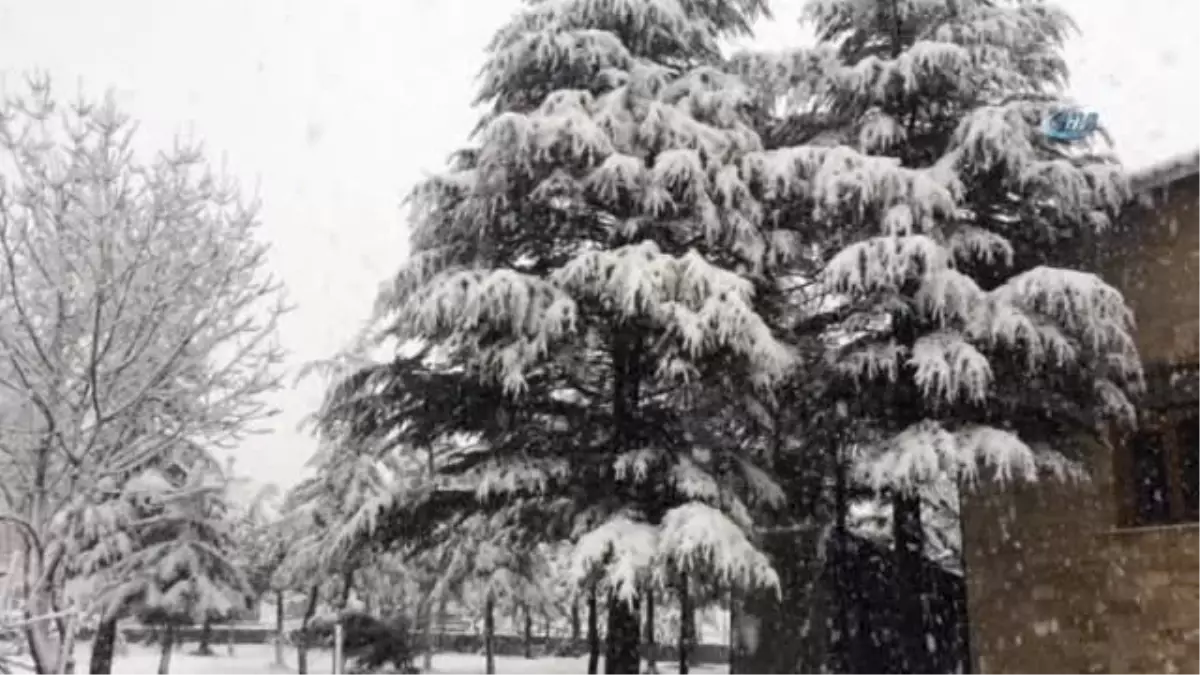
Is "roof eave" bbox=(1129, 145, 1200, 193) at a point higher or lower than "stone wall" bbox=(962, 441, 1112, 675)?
higher

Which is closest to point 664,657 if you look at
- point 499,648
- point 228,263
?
point 499,648

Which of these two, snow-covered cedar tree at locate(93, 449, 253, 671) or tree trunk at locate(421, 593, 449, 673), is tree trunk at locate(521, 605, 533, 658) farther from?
snow-covered cedar tree at locate(93, 449, 253, 671)

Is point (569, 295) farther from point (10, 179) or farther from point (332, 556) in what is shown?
point (10, 179)

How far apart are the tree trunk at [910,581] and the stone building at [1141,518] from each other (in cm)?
106

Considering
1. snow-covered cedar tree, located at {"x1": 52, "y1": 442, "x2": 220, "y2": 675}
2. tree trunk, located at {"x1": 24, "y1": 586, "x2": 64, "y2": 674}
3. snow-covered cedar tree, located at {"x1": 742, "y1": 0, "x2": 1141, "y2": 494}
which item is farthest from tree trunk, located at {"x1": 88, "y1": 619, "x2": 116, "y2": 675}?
snow-covered cedar tree, located at {"x1": 742, "y1": 0, "x2": 1141, "y2": 494}

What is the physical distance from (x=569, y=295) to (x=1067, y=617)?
591cm

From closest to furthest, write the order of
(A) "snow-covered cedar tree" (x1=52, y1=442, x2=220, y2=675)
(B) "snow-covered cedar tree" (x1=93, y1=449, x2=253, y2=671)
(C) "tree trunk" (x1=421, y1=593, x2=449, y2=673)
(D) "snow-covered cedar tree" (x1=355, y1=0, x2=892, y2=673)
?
(D) "snow-covered cedar tree" (x1=355, y1=0, x2=892, y2=673)
(A) "snow-covered cedar tree" (x1=52, y1=442, x2=220, y2=675)
(B) "snow-covered cedar tree" (x1=93, y1=449, x2=253, y2=671)
(C) "tree trunk" (x1=421, y1=593, x2=449, y2=673)

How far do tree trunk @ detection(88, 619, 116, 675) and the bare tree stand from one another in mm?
14679

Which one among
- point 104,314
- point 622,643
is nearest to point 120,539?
point 622,643

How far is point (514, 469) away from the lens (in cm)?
1162

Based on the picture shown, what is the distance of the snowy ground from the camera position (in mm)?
34219

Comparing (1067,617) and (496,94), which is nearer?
(1067,617)

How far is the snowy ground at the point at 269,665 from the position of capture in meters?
34.2

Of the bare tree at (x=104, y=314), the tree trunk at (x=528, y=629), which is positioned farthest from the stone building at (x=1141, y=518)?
the tree trunk at (x=528, y=629)
